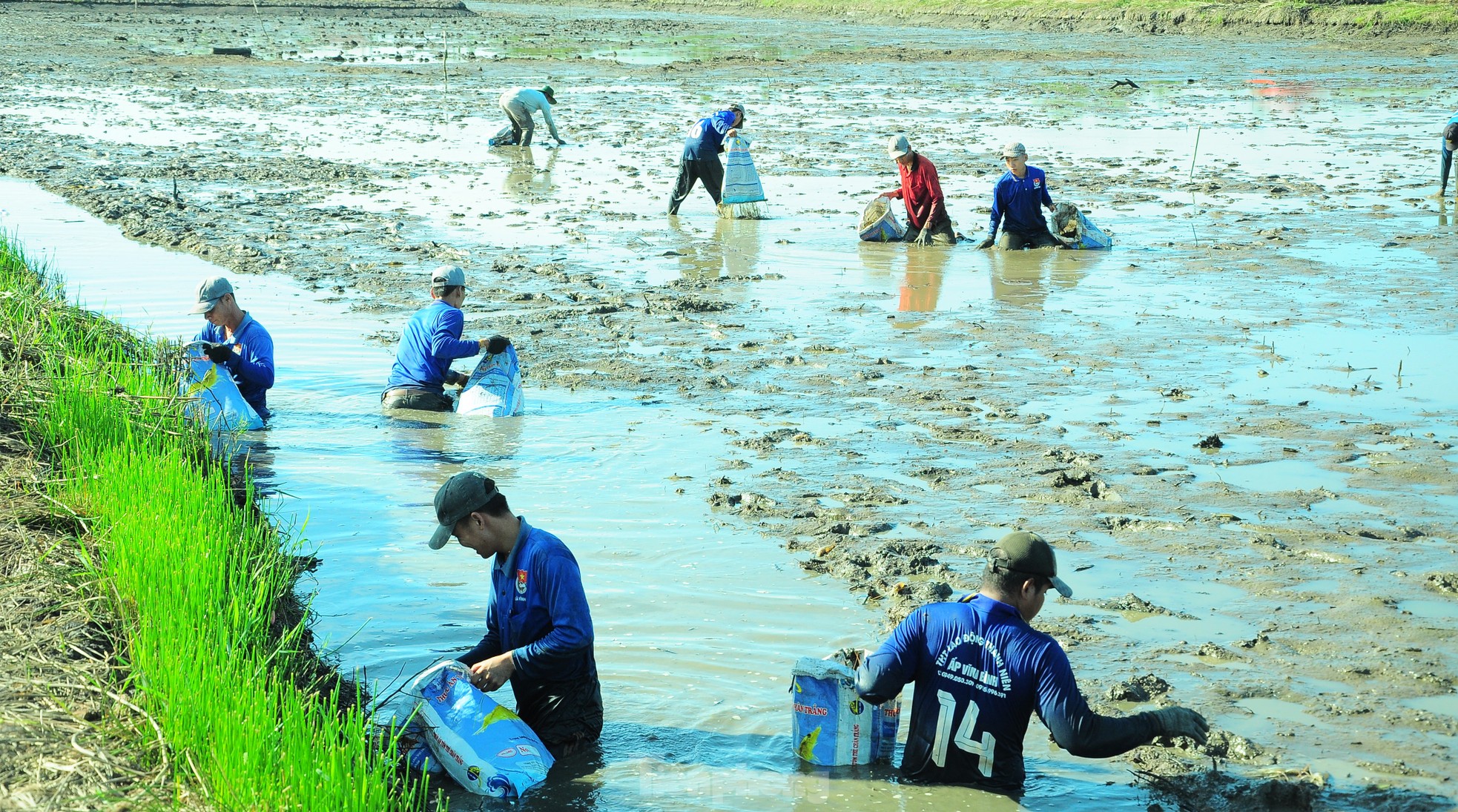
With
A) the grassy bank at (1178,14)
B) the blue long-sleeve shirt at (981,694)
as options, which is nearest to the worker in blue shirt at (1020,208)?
the blue long-sleeve shirt at (981,694)

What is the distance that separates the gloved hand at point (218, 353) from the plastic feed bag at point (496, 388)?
1.47 m

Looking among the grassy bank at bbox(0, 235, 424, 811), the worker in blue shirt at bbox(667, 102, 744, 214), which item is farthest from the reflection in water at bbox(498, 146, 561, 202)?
the grassy bank at bbox(0, 235, 424, 811)

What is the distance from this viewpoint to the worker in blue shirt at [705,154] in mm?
15648

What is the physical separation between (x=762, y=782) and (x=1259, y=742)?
1701 millimetres

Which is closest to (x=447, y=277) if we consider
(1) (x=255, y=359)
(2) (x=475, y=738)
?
(1) (x=255, y=359)

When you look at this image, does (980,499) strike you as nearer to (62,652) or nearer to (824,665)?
(824,665)

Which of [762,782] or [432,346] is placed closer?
[762,782]

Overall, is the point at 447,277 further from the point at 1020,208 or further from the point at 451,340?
the point at 1020,208

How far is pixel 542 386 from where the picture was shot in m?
9.44

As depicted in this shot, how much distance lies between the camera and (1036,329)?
35.0 ft

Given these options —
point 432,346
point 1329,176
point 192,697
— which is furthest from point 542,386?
point 1329,176

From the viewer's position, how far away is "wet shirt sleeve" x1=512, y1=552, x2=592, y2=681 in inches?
177

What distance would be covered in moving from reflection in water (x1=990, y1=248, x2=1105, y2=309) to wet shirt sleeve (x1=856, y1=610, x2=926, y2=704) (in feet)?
25.2

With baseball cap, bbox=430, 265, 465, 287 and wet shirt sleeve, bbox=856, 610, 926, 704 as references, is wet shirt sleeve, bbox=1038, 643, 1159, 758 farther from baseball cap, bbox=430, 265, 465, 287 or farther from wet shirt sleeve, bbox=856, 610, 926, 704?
baseball cap, bbox=430, 265, 465, 287
